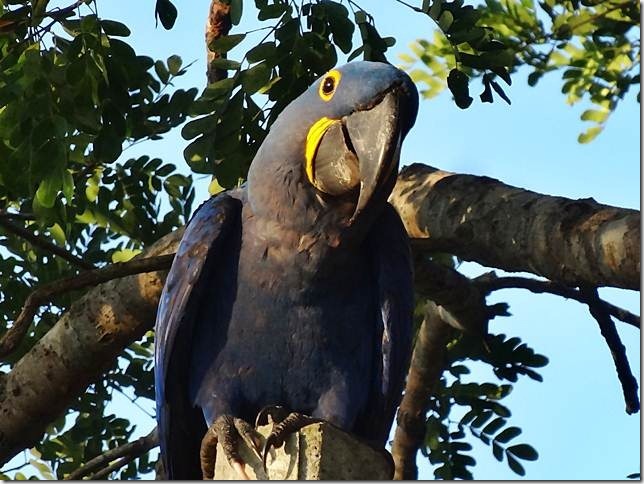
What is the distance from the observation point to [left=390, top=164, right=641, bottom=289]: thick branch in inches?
146

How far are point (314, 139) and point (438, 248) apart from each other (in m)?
0.93

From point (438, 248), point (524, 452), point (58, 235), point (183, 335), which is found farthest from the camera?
point (58, 235)

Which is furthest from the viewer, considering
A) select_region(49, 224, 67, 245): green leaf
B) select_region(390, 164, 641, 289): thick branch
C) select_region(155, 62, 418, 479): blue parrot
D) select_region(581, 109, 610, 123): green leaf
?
select_region(581, 109, 610, 123): green leaf

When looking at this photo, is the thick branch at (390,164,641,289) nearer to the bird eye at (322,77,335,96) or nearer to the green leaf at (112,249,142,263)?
the bird eye at (322,77,335,96)

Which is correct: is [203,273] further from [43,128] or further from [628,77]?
[628,77]

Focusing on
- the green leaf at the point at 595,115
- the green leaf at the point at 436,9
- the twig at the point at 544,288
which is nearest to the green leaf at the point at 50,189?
the green leaf at the point at 436,9

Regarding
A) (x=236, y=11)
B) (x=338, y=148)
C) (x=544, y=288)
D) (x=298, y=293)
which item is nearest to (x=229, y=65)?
(x=236, y=11)

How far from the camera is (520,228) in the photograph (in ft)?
13.3

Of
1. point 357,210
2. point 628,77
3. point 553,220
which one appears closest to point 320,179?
point 357,210

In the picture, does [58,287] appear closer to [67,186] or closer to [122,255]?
[67,186]

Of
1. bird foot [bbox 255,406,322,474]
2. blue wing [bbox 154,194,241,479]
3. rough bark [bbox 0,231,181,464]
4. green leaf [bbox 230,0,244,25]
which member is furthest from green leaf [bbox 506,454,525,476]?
green leaf [bbox 230,0,244,25]

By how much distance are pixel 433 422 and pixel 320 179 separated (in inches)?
80.9

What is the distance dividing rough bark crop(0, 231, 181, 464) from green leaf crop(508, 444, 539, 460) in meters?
1.62

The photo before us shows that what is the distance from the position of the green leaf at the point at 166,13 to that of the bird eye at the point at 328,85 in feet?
2.63
